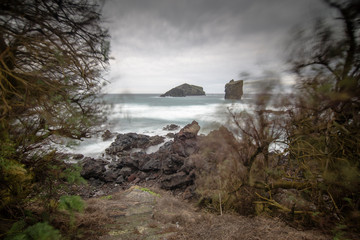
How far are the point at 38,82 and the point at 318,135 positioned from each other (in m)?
5.54

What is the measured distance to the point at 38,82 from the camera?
7.35ft

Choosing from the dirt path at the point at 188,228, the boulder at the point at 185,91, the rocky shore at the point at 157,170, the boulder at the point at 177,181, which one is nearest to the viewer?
the dirt path at the point at 188,228

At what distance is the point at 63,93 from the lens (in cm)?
275

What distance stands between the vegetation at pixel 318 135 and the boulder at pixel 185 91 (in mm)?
92980

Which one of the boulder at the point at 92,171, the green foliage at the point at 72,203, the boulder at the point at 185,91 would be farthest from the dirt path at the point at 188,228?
the boulder at the point at 185,91

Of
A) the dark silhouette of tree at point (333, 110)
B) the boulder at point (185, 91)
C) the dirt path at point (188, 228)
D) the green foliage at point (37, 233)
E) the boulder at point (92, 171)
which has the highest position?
the boulder at point (185, 91)

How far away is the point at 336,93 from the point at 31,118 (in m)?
5.57

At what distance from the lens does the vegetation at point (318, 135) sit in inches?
80.4

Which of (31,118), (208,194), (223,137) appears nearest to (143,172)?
(208,194)

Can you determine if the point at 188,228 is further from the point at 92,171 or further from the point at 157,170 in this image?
the point at 92,171

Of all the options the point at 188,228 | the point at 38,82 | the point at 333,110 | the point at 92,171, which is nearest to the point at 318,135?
the point at 333,110

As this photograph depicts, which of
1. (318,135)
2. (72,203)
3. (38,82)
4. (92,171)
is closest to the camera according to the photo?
(38,82)

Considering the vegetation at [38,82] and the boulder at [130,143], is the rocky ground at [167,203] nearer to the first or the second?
the vegetation at [38,82]

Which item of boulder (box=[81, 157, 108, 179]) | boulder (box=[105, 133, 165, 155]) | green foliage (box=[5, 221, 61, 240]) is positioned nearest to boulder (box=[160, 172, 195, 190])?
boulder (box=[81, 157, 108, 179])
